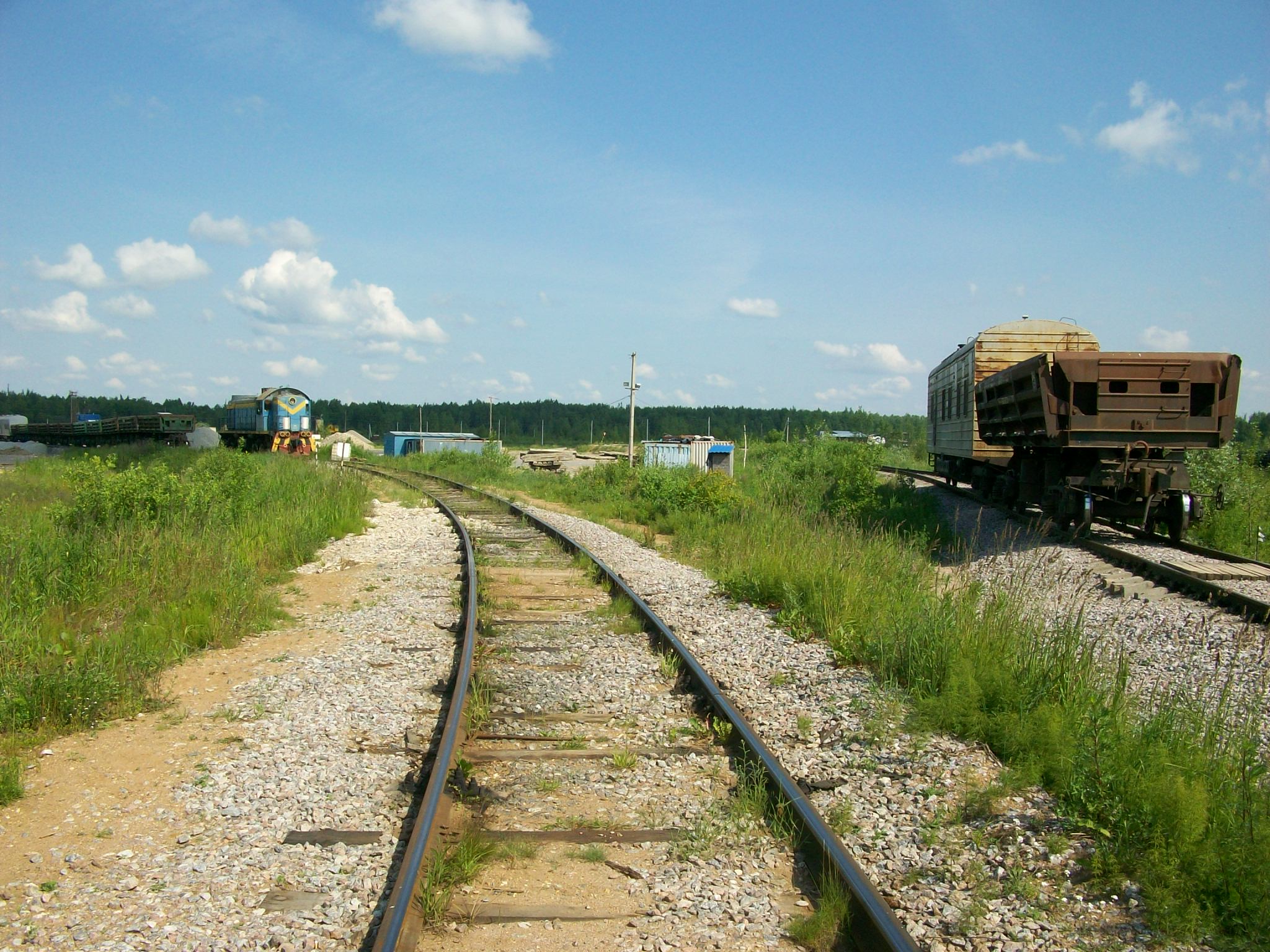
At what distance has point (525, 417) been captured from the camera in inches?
6201

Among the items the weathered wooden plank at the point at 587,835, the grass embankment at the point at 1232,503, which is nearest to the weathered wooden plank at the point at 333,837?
the weathered wooden plank at the point at 587,835

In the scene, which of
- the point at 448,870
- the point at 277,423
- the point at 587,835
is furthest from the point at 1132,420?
the point at 277,423

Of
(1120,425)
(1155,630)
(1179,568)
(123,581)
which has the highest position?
(1120,425)

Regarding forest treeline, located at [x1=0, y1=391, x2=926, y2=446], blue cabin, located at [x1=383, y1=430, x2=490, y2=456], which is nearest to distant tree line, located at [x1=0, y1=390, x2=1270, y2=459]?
forest treeline, located at [x1=0, y1=391, x2=926, y2=446]

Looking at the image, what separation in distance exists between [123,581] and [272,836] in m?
5.18

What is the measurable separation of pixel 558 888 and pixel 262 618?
575 cm

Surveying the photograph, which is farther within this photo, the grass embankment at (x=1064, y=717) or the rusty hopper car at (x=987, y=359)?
the rusty hopper car at (x=987, y=359)

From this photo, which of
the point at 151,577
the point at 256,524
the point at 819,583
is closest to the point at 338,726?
the point at 151,577

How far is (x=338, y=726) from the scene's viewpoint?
5.49 m

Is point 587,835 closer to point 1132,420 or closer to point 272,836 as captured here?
point 272,836

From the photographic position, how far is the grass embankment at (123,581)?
5520mm

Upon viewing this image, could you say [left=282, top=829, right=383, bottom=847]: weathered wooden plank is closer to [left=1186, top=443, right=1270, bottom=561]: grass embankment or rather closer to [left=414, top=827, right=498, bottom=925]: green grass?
[left=414, top=827, right=498, bottom=925]: green grass

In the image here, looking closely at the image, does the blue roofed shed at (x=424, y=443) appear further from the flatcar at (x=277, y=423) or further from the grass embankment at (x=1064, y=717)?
the grass embankment at (x=1064, y=717)

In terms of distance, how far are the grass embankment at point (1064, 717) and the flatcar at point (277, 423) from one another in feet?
115
